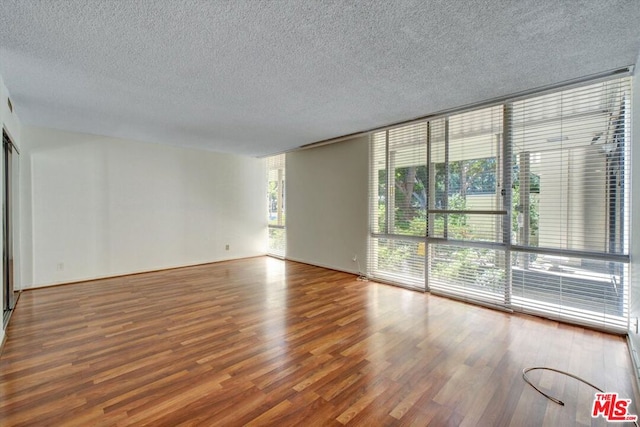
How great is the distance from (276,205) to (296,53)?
537cm

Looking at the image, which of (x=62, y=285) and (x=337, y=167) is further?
(x=337, y=167)

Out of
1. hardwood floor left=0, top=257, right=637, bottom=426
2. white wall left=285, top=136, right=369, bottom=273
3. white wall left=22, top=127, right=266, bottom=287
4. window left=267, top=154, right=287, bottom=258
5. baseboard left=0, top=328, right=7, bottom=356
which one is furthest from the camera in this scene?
window left=267, top=154, right=287, bottom=258

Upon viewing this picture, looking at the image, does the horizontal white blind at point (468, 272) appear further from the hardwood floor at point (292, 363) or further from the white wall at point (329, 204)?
the white wall at point (329, 204)

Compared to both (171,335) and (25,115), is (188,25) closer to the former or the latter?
(171,335)

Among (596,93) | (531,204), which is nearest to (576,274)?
(531,204)

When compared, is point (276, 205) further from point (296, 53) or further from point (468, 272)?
point (296, 53)

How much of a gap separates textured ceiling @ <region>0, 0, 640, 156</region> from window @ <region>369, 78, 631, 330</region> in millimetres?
462

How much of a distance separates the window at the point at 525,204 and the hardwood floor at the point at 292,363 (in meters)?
0.38

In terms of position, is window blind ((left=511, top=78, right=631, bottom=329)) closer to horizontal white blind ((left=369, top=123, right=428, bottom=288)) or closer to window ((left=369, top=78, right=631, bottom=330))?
window ((left=369, top=78, right=631, bottom=330))

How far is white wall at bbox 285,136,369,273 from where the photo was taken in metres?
5.28

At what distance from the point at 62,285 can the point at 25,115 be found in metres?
2.63

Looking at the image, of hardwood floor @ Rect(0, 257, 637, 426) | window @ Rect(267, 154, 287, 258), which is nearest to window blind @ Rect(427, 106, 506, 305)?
hardwood floor @ Rect(0, 257, 637, 426)

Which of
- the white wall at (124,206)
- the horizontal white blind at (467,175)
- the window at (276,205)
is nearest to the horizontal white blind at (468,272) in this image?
the horizontal white blind at (467,175)

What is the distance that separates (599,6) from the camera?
6.06 feet
